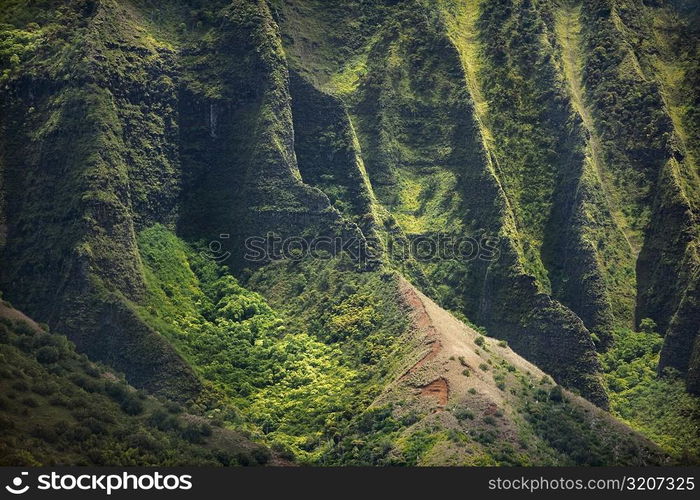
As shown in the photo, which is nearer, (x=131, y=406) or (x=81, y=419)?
(x=81, y=419)

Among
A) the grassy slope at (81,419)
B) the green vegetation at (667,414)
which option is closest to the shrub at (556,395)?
the green vegetation at (667,414)

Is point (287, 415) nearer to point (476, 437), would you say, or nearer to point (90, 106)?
point (476, 437)

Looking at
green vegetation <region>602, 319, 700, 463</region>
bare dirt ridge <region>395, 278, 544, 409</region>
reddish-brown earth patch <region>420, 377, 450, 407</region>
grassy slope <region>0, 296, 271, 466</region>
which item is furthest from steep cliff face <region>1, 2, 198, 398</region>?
green vegetation <region>602, 319, 700, 463</region>

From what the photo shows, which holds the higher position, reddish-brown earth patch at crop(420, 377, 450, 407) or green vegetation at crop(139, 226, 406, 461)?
green vegetation at crop(139, 226, 406, 461)

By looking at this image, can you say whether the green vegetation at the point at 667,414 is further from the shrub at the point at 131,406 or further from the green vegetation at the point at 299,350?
the shrub at the point at 131,406

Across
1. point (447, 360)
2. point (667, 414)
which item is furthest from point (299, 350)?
point (667, 414)

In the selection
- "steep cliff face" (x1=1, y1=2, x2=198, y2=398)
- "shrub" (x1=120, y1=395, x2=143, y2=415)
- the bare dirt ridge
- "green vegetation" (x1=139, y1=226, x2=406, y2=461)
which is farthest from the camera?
"green vegetation" (x1=139, y1=226, x2=406, y2=461)

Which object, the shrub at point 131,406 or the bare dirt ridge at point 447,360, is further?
the bare dirt ridge at point 447,360

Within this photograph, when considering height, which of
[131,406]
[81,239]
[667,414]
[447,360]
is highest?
[81,239]

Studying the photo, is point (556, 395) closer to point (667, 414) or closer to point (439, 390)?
point (439, 390)

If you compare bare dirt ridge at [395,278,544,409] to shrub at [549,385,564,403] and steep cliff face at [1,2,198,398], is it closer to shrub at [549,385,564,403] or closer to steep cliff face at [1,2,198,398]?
shrub at [549,385,564,403]

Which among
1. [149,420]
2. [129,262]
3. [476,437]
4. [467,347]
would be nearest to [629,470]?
[476,437]
